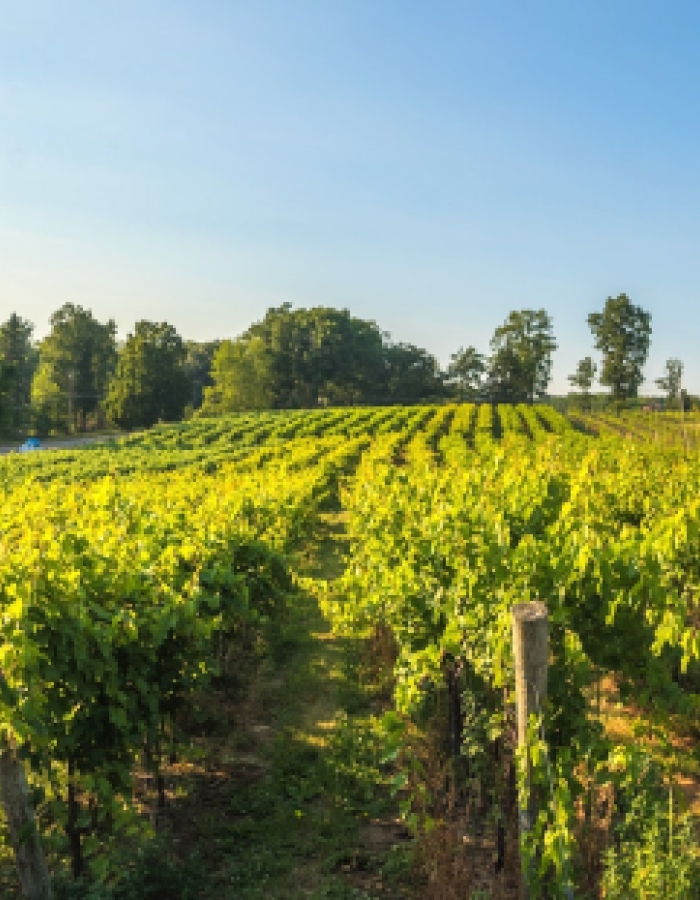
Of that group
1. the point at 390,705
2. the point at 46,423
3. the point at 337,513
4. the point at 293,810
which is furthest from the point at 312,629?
the point at 46,423

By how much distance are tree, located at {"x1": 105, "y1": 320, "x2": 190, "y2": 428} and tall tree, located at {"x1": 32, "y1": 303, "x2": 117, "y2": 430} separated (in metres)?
6.45

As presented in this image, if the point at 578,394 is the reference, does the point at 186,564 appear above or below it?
below

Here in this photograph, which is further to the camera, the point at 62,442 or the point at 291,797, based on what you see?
the point at 62,442

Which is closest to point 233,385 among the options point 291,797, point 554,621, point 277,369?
point 277,369

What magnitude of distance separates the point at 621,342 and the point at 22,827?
75135mm

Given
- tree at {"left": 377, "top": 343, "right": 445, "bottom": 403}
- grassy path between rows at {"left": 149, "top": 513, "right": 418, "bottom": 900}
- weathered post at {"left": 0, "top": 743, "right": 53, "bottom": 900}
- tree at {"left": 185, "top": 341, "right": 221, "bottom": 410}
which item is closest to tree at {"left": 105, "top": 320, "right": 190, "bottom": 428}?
tree at {"left": 377, "top": 343, "right": 445, "bottom": 403}

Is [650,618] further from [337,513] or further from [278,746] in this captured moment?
[337,513]

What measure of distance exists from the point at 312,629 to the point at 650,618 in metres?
6.54

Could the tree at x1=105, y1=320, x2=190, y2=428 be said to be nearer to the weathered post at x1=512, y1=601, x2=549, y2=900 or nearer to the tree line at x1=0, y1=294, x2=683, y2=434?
the tree line at x1=0, y1=294, x2=683, y2=434

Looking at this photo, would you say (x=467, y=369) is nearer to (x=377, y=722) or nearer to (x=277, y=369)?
(x=277, y=369)

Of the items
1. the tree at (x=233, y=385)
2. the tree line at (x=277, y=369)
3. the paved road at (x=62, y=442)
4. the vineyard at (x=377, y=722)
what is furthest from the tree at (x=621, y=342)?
the vineyard at (x=377, y=722)

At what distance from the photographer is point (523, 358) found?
77.9 m

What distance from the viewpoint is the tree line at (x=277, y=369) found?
62.7 m

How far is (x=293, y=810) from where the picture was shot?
5234mm
